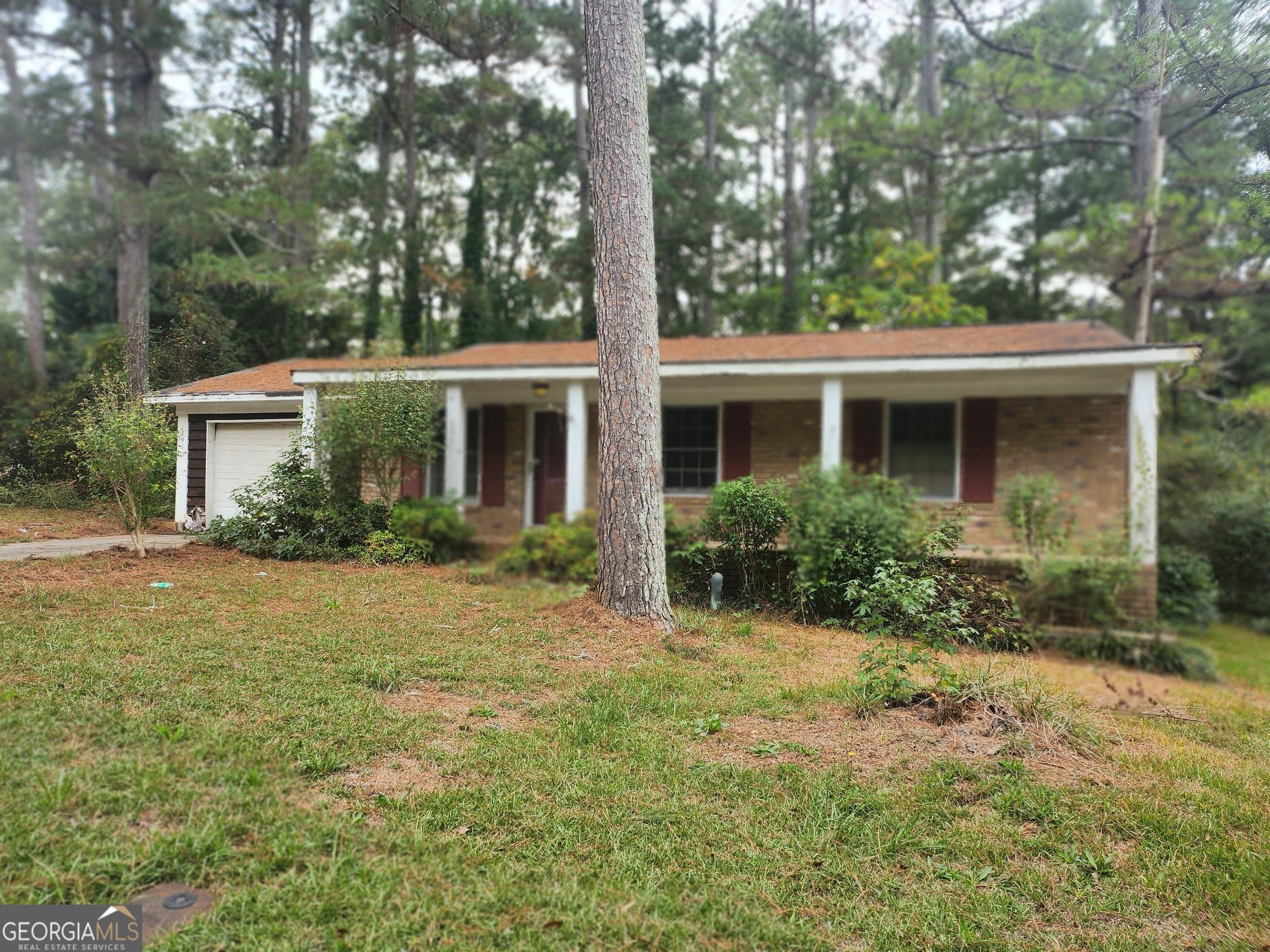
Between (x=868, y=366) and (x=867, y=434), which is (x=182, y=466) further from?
(x=867, y=434)

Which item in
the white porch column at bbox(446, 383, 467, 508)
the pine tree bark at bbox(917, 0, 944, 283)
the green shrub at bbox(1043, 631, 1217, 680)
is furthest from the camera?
the pine tree bark at bbox(917, 0, 944, 283)

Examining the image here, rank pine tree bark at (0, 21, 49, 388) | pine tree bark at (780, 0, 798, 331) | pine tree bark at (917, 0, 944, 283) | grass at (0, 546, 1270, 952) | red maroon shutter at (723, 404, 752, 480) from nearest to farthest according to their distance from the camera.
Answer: grass at (0, 546, 1270, 952), pine tree bark at (0, 21, 49, 388), red maroon shutter at (723, 404, 752, 480), pine tree bark at (917, 0, 944, 283), pine tree bark at (780, 0, 798, 331)

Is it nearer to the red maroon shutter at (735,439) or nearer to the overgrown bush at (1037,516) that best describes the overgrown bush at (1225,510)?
the overgrown bush at (1037,516)

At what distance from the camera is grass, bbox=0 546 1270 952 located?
2.21 m

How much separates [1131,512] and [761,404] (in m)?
4.77

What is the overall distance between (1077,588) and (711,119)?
17.0m

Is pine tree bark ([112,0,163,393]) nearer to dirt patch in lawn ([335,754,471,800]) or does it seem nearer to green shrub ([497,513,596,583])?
dirt patch in lawn ([335,754,471,800])

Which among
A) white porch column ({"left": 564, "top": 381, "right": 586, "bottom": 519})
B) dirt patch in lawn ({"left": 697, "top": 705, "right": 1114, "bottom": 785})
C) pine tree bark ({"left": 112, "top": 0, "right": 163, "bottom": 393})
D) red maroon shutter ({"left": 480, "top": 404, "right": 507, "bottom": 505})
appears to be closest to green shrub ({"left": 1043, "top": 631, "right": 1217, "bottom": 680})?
dirt patch in lawn ({"left": 697, "top": 705, "right": 1114, "bottom": 785})

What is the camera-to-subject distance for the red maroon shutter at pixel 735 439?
34.7ft

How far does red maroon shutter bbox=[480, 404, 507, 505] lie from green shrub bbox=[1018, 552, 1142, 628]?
7455mm

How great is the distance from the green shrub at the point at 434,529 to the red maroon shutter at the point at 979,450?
670 centimetres

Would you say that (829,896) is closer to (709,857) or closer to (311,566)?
(709,857)

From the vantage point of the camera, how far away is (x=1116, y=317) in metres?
19.2

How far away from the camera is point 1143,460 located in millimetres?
7844
